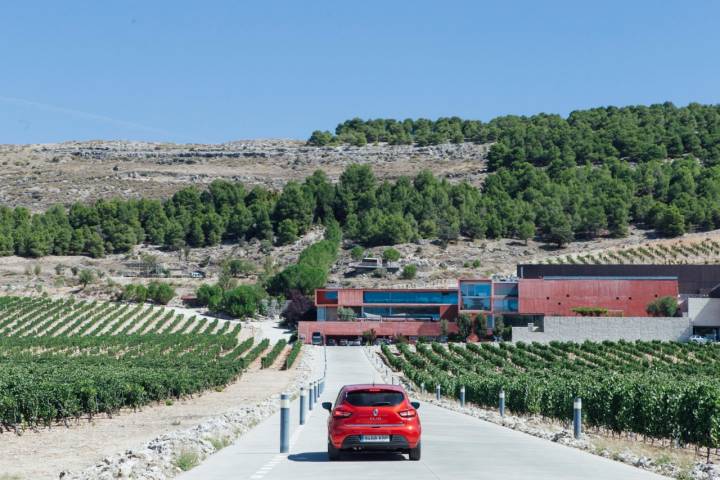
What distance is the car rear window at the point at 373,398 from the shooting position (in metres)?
19.8

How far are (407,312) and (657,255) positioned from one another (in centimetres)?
5476

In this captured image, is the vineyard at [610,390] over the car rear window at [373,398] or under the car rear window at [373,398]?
under

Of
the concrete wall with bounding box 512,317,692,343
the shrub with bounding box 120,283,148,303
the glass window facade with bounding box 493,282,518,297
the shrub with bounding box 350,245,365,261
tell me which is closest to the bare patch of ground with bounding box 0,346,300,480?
the concrete wall with bounding box 512,317,692,343

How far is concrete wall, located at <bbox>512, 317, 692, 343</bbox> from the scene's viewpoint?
105375 millimetres

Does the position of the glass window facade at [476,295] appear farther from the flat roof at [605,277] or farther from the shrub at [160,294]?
the shrub at [160,294]

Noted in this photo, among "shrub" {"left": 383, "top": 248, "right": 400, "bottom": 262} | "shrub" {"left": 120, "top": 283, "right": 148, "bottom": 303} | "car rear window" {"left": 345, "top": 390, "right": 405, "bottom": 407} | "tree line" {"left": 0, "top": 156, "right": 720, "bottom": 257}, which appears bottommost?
"shrub" {"left": 120, "top": 283, "right": 148, "bottom": 303}

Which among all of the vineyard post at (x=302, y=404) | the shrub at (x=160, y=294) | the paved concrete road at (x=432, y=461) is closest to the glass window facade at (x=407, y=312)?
the shrub at (x=160, y=294)

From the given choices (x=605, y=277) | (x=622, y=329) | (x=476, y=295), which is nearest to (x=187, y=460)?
(x=622, y=329)

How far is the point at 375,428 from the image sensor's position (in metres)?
19.4

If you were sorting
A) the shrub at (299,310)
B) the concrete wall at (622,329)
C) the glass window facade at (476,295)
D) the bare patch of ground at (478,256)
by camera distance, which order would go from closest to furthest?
1. the concrete wall at (622,329)
2. the glass window facade at (476,295)
3. the shrub at (299,310)
4. the bare patch of ground at (478,256)

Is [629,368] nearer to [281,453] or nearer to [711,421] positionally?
[711,421]

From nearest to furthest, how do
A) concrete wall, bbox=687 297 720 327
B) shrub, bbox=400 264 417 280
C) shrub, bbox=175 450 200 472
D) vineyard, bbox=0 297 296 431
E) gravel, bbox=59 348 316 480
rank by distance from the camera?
gravel, bbox=59 348 316 480, shrub, bbox=175 450 200 472, vineyard, bbox=0 297 296 431, concrete wall, bbox=687 297 720 327, shrub, bbox=400 264 417 280

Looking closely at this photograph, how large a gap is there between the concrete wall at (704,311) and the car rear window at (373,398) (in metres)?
93.9

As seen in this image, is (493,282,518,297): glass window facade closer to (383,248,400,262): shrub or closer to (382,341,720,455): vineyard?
(382,341,720,455): vineyard
